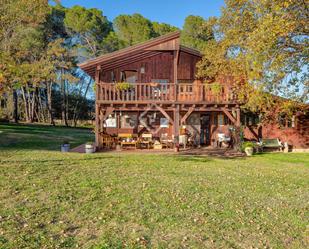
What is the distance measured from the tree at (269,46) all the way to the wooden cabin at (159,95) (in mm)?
2546

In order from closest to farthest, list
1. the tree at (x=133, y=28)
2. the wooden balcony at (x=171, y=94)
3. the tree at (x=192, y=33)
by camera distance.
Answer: the wooden balcony at (x=171, y=94) < the tree at (x=192, y=33) < the tree at (x=133, y=28)

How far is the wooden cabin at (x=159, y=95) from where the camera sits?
16.9 meters

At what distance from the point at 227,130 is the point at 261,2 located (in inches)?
454

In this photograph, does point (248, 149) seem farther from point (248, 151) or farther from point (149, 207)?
point (149, 207)

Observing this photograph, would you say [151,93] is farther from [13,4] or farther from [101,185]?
[101,185]

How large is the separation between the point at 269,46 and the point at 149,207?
6.41 metres

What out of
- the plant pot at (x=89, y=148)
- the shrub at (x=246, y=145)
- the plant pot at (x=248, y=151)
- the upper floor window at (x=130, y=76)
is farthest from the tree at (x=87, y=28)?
the plant pot at (x=248, y=151)

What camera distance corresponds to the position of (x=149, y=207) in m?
6.63

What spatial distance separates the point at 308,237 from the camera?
5.31m

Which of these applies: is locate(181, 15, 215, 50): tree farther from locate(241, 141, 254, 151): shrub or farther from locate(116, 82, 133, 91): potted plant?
locate(241, 141, 254, 151): shrub

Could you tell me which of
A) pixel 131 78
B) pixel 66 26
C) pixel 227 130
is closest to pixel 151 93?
pixel 131 78

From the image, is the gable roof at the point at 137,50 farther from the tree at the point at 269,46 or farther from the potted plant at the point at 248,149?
the potted plant at the point at 248,149

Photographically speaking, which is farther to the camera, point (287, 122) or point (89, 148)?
point (287, 122)

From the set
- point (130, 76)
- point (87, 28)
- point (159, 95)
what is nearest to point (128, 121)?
point (130, 76)
